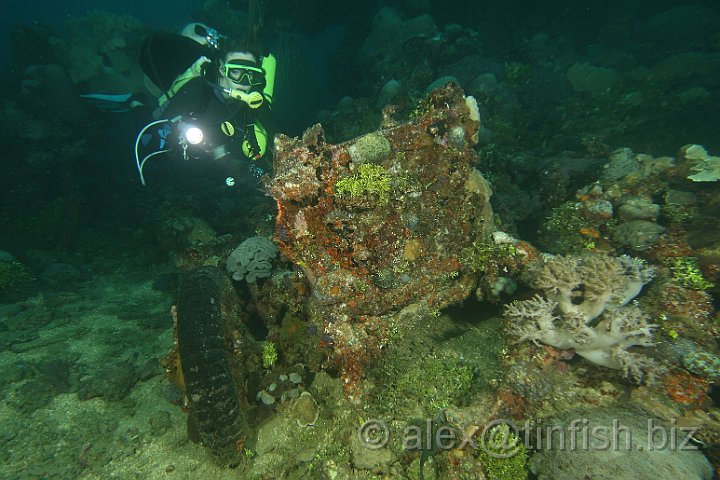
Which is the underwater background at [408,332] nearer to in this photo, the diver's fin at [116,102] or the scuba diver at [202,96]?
the scuba diver at [202,96]

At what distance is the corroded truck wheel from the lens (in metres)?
3.46

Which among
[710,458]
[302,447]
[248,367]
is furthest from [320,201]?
[710,458]

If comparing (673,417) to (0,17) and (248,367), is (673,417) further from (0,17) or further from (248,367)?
(0,17)

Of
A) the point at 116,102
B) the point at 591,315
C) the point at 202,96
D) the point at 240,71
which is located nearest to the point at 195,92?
the point at 202,96

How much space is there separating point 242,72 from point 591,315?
7.85 metres

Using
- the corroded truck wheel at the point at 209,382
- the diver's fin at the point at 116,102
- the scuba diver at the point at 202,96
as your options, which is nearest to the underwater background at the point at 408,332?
the corroded truck wheel at the point at 209,382

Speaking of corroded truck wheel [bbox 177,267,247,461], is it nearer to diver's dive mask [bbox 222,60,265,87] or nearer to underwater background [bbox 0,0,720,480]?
underwater background [bbox 0,0,720,480]

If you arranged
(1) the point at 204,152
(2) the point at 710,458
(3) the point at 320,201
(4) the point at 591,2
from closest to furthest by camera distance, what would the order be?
(2) the point at 710,458
(3) the point at 320,201
(1) the point at 204,152
(4) the point at 591,2

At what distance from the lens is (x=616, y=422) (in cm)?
317

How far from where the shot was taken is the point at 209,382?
3477mm

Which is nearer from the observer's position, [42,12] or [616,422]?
[616,422]

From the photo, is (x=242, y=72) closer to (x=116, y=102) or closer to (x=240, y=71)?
(x=240, y=71)

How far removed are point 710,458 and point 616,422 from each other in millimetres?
946

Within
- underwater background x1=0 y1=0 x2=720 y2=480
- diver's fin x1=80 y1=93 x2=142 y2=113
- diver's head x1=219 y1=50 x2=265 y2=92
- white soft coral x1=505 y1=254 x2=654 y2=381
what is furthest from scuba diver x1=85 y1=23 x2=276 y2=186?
white soft coral x1=505 y1=254 x2=654 y2=381
